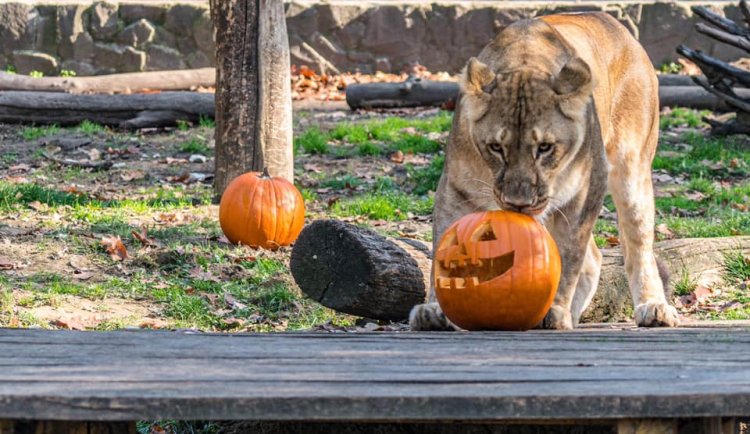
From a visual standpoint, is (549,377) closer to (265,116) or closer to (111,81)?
(265,116)

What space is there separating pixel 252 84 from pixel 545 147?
470 centimetres

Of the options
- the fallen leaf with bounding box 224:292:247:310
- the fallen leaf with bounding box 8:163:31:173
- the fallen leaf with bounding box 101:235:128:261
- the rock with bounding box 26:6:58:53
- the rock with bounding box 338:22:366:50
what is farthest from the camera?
the rock with bounding box 338:22:366:50

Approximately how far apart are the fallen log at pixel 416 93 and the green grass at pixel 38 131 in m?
3.32

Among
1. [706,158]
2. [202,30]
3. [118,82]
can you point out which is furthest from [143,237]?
[202,30]

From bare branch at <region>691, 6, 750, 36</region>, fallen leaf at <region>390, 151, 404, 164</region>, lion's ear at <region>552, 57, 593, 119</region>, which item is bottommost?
fallen leaf at <region>390, 151, 404, 164</region>

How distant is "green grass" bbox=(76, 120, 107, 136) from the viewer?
12469 millimetres

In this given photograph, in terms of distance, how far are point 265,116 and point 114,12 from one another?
20.5 ft

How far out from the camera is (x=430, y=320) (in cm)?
509

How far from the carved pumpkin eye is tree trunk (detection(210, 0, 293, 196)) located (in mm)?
4561

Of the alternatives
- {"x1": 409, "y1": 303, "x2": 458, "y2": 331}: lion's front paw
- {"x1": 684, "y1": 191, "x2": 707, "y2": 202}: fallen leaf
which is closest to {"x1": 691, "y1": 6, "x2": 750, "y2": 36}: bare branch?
{"x1": 684, "y1": 191, "x2": 707, "y2": 202}: fallen leaf

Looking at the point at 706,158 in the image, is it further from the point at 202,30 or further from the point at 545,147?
the point at 545,147

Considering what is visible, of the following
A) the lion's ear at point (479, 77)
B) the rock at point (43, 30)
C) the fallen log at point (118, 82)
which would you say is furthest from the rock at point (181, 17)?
the lion's ear at point (479, 77)

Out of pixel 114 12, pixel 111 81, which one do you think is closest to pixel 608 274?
pixel 111 81

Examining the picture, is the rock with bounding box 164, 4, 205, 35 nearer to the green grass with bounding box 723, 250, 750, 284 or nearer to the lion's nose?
the green grass with bounding box 723, 250, 750, 284
